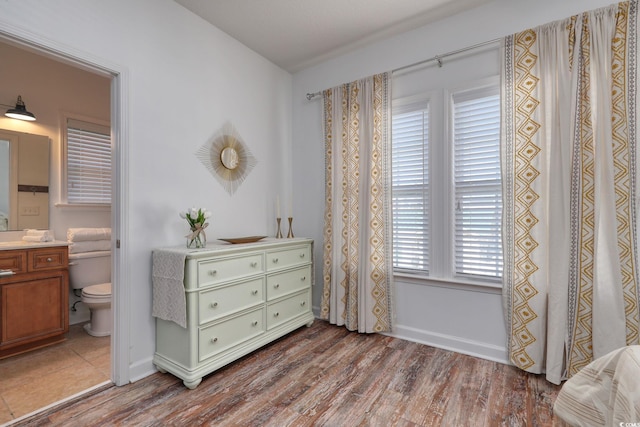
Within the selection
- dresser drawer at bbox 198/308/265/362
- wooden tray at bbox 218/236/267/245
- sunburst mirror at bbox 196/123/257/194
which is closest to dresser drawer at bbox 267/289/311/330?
dresser drawer at bbox 198/308/265/362

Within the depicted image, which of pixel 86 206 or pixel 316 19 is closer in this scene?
pixel 316 19

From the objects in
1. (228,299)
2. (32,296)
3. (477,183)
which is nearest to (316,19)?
(477,183)

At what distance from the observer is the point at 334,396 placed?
6.23ft

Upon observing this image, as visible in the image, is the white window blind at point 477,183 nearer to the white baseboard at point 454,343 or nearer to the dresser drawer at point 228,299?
the white baseboard at point 454,343

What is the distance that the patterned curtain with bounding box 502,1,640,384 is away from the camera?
1849 millimetres

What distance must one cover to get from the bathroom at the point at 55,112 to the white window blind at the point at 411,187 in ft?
9.07

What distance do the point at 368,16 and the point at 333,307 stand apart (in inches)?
103

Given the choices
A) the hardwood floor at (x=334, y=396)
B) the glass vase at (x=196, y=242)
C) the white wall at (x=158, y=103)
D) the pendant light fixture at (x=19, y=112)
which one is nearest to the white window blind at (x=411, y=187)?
the hardwood floor at (x=334, y=396)

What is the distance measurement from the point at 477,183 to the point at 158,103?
249cm

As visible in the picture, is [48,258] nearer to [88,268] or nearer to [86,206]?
[88,268]

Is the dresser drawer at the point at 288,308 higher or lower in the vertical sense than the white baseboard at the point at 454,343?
higher

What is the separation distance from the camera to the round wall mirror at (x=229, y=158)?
2.73 m

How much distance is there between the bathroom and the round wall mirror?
1332 millimetres

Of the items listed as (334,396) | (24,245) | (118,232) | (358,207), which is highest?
(358,207)
